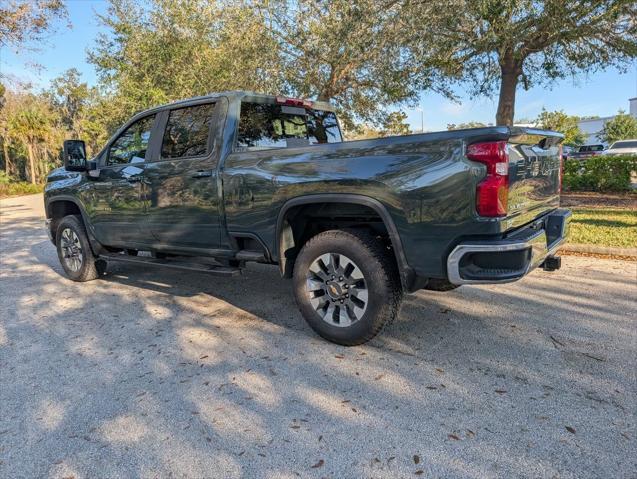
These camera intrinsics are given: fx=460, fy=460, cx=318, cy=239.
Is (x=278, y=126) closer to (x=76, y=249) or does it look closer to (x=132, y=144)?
(x=132, y=144)

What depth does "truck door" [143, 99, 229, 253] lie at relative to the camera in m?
4.18

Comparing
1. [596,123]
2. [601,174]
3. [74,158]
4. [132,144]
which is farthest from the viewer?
[596,123]

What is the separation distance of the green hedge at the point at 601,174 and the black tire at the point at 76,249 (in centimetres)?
1279

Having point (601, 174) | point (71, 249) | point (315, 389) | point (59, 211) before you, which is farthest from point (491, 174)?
point (601, 174)

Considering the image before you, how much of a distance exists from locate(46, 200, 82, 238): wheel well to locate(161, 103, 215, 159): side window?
7.06 feet

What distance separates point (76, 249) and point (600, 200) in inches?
454

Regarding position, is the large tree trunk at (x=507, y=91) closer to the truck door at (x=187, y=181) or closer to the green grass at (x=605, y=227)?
the green grass at (x=605, y=227)

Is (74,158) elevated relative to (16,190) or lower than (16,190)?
elevated

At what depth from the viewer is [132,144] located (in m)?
5.09

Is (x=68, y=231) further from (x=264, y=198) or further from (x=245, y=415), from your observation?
(x=245, y=415)

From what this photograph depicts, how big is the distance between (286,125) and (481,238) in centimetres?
239

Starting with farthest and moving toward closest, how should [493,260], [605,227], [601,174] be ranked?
[601,174], [605,227], [493,260]

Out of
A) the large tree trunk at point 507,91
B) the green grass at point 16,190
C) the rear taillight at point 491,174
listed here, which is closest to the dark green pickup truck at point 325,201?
the rear taillight at point 491,174

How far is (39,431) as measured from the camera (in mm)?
2635
